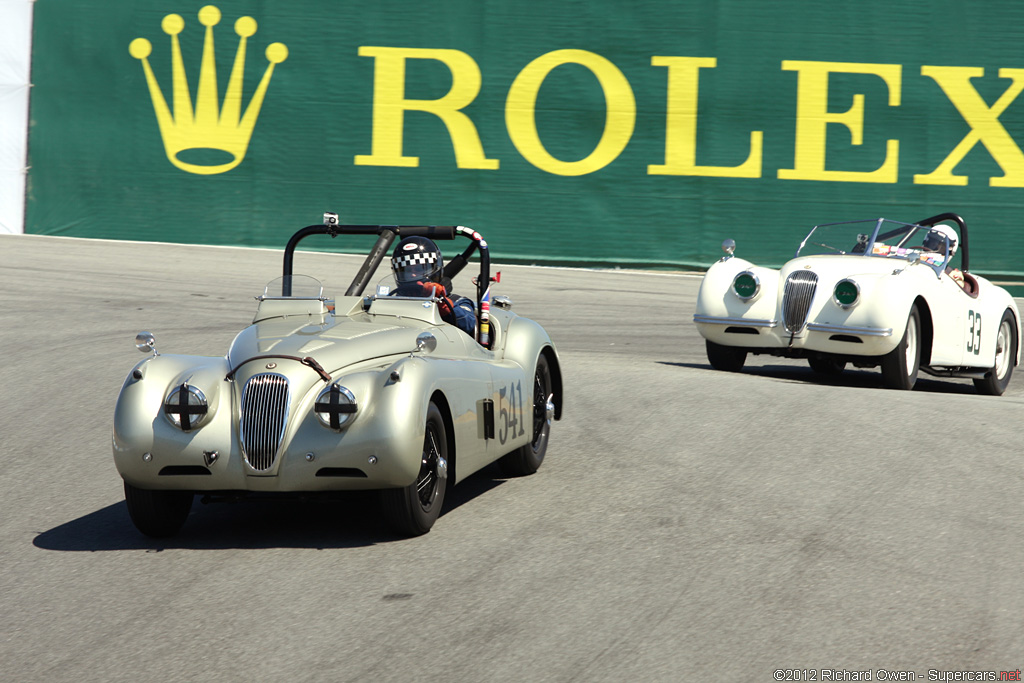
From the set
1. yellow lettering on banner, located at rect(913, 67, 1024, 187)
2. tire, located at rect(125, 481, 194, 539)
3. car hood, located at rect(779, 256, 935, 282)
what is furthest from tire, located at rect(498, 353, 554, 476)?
yellow lettering on banner, located at rect(913, 67, 1024, 187)

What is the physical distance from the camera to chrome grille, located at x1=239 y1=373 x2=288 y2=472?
5211 mm

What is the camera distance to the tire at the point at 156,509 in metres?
5.39

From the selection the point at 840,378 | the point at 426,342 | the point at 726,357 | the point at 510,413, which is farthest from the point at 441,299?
the point at 840,378

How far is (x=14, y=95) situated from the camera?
20.6 m

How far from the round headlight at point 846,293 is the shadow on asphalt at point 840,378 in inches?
35.3

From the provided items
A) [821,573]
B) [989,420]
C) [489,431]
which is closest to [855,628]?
[821,573]

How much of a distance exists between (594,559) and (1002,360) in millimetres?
8439

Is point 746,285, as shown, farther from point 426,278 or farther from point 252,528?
point 252,528

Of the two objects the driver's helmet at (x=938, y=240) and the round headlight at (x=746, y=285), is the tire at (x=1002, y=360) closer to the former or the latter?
the driver's helmet at (x=938, y=240)

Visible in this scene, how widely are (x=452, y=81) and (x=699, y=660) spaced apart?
17412 mm

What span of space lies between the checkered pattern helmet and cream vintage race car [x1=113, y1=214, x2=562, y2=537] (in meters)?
0.65

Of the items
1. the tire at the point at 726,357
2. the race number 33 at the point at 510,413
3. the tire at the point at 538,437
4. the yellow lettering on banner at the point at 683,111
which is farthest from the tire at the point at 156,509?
the yellow lettering on banner at the point at 683,111

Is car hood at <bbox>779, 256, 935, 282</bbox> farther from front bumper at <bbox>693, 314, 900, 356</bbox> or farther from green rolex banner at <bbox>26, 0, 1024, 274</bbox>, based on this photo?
green rolex banner at <bbox>26, 0, 1024, 274</bbox>

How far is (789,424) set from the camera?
26.1 ft
